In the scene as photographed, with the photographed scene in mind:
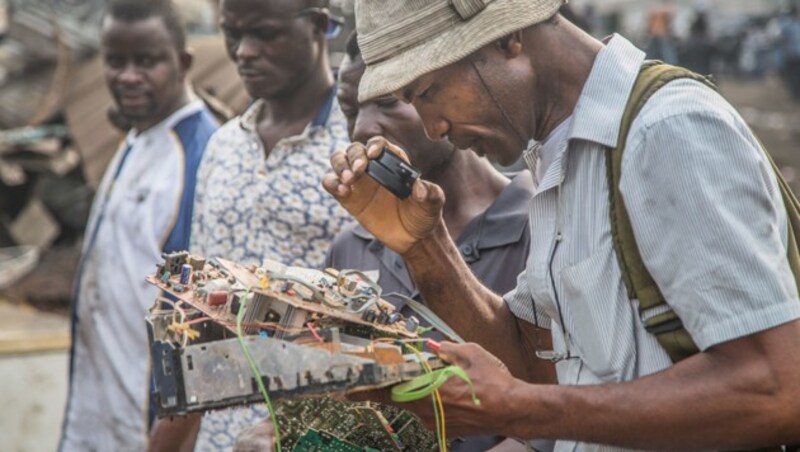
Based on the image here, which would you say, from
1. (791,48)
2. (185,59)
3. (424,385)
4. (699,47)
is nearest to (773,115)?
(791,48)

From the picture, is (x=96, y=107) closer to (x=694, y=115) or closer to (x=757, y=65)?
(x=694, y=115)

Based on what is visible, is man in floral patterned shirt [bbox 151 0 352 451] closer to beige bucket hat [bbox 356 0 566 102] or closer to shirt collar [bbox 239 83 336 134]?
shirt collar [bbox 239 83 336 134]

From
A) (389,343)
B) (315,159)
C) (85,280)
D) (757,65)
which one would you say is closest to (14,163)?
(85,280)

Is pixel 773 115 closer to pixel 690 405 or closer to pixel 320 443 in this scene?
pixel 320 443

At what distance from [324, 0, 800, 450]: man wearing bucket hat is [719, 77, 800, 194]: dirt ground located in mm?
14653

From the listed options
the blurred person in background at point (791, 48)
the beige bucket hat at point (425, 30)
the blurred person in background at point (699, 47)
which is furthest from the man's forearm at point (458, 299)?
the blurred person in background at point (699, 47)

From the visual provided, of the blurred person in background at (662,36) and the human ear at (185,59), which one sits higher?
the human ear at (185,59)

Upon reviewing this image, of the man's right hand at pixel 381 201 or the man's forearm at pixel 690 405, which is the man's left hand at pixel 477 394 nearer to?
the man's forearm at pixel 690 405

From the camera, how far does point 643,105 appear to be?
2287mm

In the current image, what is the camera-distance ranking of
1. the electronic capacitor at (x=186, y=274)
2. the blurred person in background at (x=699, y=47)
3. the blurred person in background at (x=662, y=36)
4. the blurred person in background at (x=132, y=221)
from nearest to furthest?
the electronic capacitor at (x=186, y=274)
the blurred person in background at (x=132, y=221)
the blurred person in background at (x=662, y=36)
the blurred person in background at (x=699, y=47)

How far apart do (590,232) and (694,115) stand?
0.99 feet

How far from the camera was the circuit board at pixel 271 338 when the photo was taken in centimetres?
215

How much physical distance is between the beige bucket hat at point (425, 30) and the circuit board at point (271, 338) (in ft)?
1.35

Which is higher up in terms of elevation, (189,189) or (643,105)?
(643,105)
